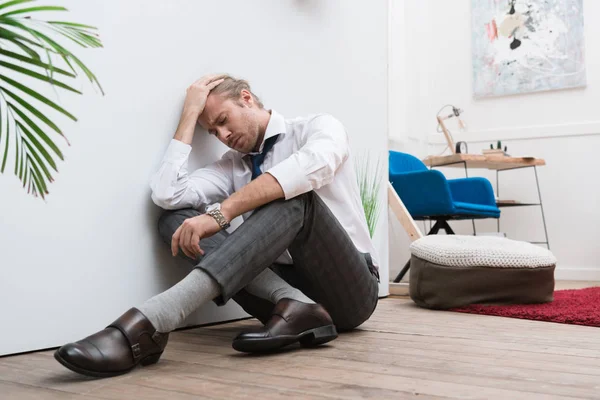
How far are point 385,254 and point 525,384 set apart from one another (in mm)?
1865

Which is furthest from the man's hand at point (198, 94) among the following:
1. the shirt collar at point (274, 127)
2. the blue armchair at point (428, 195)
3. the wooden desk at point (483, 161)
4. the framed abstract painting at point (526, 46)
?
the framed abstract painting at point (526, 46)

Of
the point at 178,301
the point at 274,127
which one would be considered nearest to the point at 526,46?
the point at 274,127

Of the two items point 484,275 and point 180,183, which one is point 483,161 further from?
point 180,183

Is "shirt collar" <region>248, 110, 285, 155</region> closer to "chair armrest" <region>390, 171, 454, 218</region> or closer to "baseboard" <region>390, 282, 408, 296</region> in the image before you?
"baseboard" <region>390, 282, 408, 296</region>

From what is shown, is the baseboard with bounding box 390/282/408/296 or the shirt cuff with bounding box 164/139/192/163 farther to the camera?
the baseboard with bounding box 390/282/408/296

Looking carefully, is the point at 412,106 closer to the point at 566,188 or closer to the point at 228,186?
the point at 566,188

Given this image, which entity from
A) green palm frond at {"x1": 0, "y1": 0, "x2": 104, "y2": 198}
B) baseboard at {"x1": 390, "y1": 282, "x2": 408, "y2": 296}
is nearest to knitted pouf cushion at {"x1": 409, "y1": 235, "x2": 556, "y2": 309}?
baseboard at {"x1": 390, "y1": 282, "x2": 408, "y2": 296}

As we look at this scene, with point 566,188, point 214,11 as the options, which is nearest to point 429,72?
point 566,188

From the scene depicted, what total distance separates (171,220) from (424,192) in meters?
2.18

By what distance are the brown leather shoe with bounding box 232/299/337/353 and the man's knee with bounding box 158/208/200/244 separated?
0.42 m

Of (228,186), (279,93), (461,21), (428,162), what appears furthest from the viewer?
(461,21)

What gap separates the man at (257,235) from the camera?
138cm

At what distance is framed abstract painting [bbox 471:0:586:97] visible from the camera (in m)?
4.73

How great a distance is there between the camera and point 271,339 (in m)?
1.51
